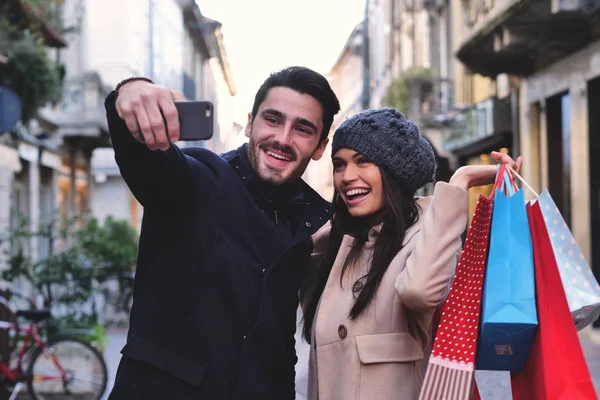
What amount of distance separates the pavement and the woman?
182 inches

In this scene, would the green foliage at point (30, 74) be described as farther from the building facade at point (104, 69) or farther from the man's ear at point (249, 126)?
the man's ear at point (249, 126)

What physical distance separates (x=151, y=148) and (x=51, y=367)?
609cm

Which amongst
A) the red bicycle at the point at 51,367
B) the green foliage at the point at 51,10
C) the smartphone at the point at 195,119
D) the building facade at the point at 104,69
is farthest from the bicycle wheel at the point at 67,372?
the building facade at the point at 104,69

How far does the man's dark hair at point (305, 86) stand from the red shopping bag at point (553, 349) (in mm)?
881

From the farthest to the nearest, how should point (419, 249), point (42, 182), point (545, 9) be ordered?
point (42, 182), point (545, 9), point (419, 249)

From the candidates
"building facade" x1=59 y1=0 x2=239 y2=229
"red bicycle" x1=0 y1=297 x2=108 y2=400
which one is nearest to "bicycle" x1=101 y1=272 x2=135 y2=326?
"building facade" x1=59 y1=0 x2=239 y2=229

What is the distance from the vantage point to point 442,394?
237 centimetres

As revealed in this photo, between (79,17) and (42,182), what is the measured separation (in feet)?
13.5

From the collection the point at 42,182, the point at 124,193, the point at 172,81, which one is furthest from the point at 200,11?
the point at 42,182

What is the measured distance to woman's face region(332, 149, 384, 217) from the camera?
2797 millimetres

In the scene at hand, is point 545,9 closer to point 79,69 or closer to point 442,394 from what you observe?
point 442,394

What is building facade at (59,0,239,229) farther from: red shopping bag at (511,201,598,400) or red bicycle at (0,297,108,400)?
red shopping bag at (511,201,598,400)

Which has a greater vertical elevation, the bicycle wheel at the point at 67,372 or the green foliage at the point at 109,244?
the green foliage at the point at 109,244

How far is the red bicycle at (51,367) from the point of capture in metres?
7.27
